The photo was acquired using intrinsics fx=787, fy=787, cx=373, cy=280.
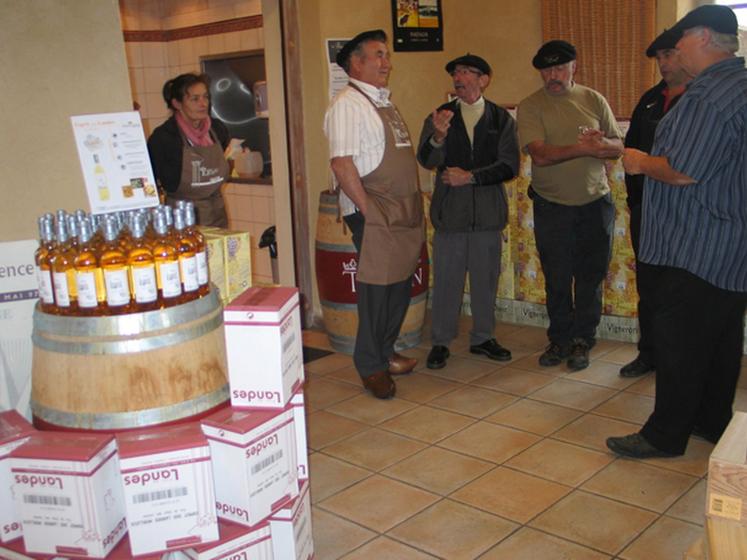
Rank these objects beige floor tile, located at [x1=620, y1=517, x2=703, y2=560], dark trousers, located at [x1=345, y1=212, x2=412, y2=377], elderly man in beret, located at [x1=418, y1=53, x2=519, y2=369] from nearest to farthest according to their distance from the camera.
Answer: beige floor tile, located at [x1=620, y1=517, x2=703, y2=560]
dark trousers, located at [x1=345, y1=212, x2=412, y2=377]
elderly man in beret, located at [x1=418, y1=53, x2=519, y2=369]

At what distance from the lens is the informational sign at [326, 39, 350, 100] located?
4984mm

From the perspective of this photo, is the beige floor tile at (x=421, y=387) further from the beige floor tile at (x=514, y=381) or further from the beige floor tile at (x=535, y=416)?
the beige floor tile at (x=535, y=416)

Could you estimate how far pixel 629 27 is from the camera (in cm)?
494

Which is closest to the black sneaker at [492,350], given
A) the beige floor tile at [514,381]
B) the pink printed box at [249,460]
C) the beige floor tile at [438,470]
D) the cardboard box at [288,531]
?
the beige floor tile at [514,381]

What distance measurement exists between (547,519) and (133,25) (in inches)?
234

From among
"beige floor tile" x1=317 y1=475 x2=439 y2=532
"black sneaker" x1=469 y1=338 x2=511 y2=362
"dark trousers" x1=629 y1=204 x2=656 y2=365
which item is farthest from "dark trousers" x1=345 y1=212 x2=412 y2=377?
"dark trousers" x1=629 y1=204 x2=656 y2=365

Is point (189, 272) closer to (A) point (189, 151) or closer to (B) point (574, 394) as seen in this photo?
(A) point (189, 151)

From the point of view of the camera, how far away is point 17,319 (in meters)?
2.31

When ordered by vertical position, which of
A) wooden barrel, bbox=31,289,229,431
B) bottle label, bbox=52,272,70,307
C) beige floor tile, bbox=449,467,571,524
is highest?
bottle label, bbox=52,272,70,307

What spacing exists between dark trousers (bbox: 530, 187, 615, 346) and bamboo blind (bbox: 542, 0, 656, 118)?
3.70ft

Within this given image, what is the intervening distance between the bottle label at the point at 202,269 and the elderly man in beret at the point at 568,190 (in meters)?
2.46

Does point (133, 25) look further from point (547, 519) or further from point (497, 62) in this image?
point (547, 519)

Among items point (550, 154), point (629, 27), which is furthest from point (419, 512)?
point (629, 27)

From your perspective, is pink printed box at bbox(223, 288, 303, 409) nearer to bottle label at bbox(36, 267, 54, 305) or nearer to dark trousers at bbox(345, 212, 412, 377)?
bottle label at bbox(36, 267, 54, 305)
